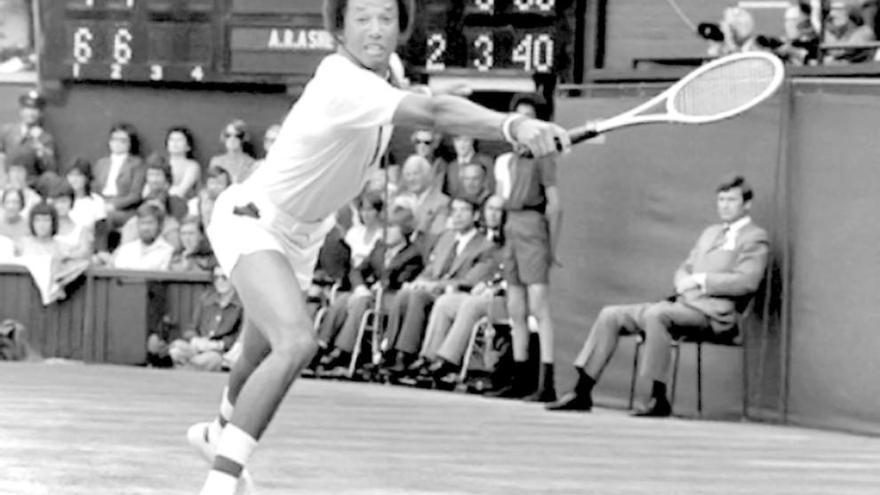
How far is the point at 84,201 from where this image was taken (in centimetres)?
2455

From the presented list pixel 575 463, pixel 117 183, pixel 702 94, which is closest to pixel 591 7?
pixel 117 183

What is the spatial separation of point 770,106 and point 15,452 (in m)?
7.29

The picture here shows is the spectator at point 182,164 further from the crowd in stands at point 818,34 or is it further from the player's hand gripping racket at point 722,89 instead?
the player's hand gripping racket at point 722,89

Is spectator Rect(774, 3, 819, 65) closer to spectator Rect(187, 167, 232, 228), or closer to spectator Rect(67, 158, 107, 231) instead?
spectator Rect(187, 167, 232, 228)

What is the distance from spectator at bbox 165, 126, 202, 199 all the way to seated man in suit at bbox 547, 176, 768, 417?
8.09 meters

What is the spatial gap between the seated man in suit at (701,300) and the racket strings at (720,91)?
19.6ft

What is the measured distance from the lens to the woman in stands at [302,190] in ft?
28.6

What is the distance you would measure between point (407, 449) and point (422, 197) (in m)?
9.02

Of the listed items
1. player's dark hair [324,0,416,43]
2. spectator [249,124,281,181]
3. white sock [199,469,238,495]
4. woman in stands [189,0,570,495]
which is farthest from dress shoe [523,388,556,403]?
white sock [199,469,238,495]

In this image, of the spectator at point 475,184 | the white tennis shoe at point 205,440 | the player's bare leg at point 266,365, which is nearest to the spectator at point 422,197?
the spectator at point 475,184

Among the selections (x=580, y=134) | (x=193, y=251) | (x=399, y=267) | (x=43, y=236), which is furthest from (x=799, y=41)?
(x=580, y=134)

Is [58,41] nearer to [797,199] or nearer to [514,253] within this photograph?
[514,253]

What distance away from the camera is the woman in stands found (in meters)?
8.71

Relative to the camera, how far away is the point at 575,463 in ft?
41.2
